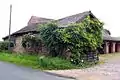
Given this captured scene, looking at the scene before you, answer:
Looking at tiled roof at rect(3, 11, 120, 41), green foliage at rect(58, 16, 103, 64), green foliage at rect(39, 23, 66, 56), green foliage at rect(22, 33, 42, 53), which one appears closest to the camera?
green foliage at rect(58, 16, 103, 64)

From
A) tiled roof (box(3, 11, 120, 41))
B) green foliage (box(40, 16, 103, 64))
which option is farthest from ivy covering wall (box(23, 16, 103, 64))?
tiled roof (box(3, 11, 120, 41))

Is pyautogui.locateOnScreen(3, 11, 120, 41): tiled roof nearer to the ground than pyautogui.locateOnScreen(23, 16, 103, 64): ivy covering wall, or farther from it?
farther from it

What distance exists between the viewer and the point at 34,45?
32469 mm

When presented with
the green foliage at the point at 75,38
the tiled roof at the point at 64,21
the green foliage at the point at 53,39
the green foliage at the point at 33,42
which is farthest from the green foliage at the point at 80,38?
Result: the green foliage at the point at 33,42

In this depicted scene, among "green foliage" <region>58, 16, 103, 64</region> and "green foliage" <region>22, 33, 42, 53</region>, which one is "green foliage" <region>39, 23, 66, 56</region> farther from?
"green foliage" <region>22, 33, 42, 53</region>

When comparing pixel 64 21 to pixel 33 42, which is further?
pixel 64 21

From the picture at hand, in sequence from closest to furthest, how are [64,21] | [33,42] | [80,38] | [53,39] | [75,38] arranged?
[75,38] → [80,38] → [53,39] → [33,42] → [64,21]

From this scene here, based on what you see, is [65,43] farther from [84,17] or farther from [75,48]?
[84,17]

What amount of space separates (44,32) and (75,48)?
3.97 metres

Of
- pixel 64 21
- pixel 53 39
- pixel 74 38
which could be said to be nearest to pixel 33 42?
pixel 64 21

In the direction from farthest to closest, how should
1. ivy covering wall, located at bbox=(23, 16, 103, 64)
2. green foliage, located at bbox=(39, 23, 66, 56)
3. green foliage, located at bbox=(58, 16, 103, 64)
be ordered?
green foliage, located at bbox=(39, 23, 66, 56)
ivy covering wall, located at bbox=(23, 16, 103, 64)
green foliage, located at bbox=(58, 16, 103, 64)

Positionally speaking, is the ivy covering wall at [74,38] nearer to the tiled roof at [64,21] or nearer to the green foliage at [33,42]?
the tiled roof at [64,21]

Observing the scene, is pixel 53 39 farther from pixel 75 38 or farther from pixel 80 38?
pixel 80 38

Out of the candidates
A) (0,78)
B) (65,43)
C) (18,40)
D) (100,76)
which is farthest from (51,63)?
(18,40)
